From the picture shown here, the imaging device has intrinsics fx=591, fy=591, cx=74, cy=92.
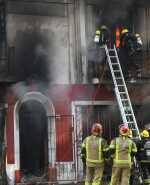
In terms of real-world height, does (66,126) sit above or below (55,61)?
below

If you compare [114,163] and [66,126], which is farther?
[66,126]

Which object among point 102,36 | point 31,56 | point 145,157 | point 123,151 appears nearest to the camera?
point 123,151

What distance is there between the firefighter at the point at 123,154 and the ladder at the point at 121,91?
188 centimetres

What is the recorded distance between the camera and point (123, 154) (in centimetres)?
1259

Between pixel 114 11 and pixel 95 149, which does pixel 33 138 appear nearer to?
pixel 95 149

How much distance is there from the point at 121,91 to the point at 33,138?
270cm

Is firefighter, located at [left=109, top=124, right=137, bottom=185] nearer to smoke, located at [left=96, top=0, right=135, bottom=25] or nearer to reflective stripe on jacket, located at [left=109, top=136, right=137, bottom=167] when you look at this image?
reflective stripe on jacket, located at [left=109, top=136, right=137, bottom=167]

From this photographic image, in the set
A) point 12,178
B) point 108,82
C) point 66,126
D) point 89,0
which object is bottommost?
point 12,178

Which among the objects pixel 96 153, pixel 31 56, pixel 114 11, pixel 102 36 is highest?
pixel 114 11

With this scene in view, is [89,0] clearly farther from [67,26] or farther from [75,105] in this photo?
[75,105]

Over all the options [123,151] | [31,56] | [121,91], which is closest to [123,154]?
[123,151]

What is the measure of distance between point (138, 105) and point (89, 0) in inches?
131

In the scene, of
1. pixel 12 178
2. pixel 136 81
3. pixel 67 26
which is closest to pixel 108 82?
pixel 136 81

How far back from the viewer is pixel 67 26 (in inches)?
650
